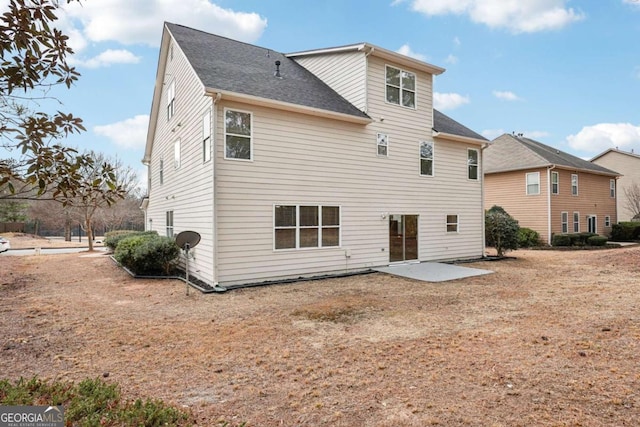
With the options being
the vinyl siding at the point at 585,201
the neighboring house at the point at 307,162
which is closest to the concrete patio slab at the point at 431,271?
the neighboring house at the point at 307,162

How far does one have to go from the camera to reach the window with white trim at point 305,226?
9766mm

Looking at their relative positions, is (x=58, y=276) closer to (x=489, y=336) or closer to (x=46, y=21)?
(x=46, y=21)

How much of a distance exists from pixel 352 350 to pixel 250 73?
354 inches

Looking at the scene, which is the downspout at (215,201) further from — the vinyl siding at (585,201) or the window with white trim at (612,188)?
the window with white trim at (612,188)

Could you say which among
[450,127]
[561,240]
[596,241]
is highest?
[450,127]

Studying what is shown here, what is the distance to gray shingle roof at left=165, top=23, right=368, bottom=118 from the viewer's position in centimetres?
949

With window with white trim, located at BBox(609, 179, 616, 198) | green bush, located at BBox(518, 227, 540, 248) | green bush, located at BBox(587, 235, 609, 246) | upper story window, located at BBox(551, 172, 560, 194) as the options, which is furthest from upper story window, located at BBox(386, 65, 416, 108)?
window with white trim, located at BBox(609, 179, 616, 198)

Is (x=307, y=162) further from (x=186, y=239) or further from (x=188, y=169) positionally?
(x=186, y=239)

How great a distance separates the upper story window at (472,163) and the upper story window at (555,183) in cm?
887

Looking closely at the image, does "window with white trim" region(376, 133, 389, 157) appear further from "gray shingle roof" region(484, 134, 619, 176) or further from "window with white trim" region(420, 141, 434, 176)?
"gray shingle roof" region(484, 134, 619, 176)

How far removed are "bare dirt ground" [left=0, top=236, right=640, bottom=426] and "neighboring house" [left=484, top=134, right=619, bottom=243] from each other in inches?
514

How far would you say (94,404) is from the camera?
116 inches

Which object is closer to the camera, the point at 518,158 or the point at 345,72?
the point at 345,72

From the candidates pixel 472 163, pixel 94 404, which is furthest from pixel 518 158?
pixel 94 404
